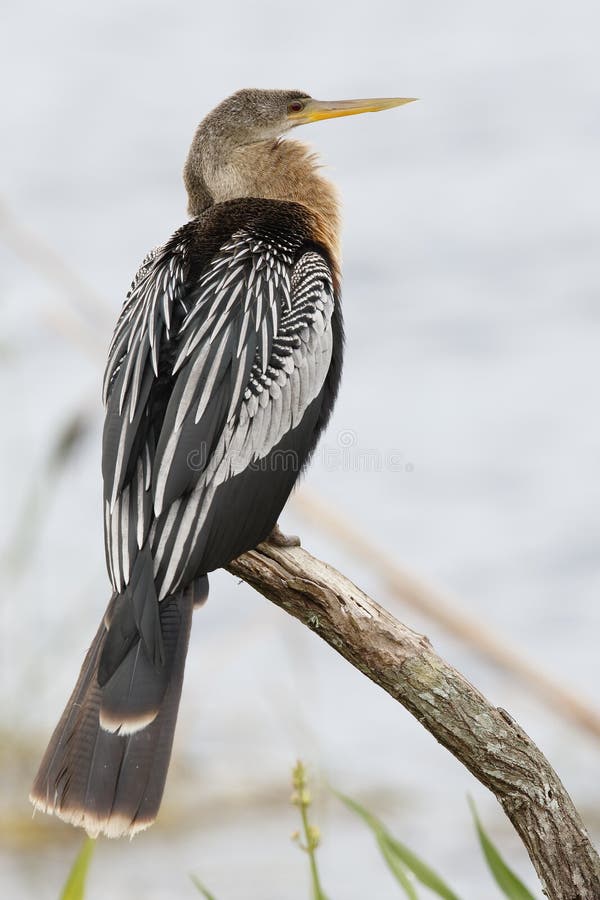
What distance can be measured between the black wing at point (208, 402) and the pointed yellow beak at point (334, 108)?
2.54 ft

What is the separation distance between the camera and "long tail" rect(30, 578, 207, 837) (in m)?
2.71

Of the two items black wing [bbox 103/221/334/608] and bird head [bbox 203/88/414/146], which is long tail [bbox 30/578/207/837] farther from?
bird head [bbox 203/88/414/146]

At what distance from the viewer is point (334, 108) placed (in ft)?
13.8

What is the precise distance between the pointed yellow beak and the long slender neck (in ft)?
0.47

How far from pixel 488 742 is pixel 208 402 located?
967 millimetres

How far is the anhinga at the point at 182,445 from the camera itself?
2.78 metres

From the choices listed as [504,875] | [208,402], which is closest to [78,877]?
[504,875]

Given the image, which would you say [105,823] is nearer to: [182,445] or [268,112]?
[182,445]

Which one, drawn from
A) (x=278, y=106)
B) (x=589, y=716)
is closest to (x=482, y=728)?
(x=589, y=716)

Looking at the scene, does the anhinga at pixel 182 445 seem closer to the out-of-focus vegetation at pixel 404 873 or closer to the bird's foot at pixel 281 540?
the bird's foot at pixel 281 540

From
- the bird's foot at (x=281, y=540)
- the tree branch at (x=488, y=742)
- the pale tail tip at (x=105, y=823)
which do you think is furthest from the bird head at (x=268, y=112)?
the pale tail tip at (x=105, y=823)

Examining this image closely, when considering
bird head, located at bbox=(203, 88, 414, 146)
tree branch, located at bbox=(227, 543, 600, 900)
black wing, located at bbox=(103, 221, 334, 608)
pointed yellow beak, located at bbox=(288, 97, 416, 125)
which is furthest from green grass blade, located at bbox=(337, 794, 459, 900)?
pointed yellow beak, located at bbox=(288, 97, 416, 125)

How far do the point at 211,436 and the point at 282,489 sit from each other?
247 millimetres

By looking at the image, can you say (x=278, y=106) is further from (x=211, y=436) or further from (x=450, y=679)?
(x=450, y=679)
